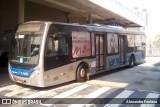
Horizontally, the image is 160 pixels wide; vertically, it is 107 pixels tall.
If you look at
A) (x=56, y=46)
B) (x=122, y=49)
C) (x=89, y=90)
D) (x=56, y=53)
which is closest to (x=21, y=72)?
(x=56, y=53)

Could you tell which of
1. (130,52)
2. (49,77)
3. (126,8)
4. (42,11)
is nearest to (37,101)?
(49,77)

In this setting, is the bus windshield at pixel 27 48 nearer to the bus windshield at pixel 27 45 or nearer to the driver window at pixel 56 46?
the bus windshield at pixel 27 45

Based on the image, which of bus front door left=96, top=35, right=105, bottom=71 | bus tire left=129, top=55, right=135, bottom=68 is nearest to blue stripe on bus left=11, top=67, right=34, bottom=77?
bus front door left=96, top=35, right=105, bottom=71

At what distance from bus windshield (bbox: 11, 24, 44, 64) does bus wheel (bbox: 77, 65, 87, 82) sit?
2.78m

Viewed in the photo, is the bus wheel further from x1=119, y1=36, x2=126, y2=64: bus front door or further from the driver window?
x1=119, y1=36, x2=126, y2=64: bus front door

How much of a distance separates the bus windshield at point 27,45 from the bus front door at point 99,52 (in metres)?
4.41

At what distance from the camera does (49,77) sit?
9.81 metres

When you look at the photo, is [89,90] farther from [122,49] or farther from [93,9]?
[93,9]

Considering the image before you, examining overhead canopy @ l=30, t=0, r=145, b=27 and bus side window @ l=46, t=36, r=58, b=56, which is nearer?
bus side window @ l=46, t=36, r=58, b=56

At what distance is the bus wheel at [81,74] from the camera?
11742 millimetres

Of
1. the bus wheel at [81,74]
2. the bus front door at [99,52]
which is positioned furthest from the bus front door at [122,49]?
the bus wheel at [81,74]

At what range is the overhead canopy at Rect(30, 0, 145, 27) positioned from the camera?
65.3 feet

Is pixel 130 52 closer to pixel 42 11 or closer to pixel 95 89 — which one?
pixel 95 89

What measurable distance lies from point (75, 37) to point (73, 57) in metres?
0.98
